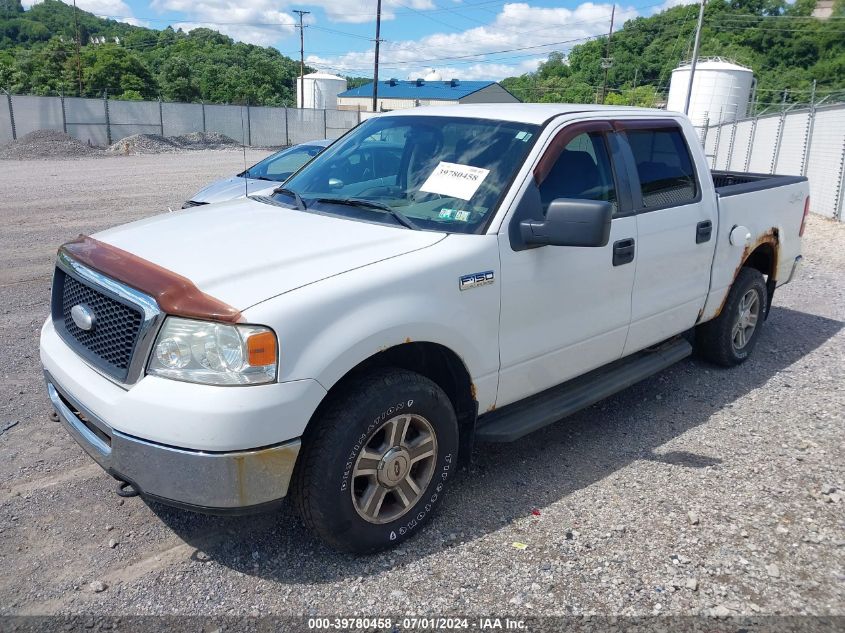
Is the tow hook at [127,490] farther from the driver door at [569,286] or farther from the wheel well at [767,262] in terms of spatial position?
the wheel well at [767,262]

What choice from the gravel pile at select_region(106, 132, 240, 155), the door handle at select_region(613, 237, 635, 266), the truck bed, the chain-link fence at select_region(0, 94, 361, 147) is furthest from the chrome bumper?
the gravel pile at select_region(106, 132, 240, 155)

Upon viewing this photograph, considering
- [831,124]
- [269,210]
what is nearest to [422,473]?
[269,210]

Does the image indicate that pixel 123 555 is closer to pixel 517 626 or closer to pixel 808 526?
pixel 517 626

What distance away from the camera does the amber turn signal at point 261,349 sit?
2.61 m

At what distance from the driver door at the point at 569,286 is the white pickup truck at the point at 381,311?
0.5 inches

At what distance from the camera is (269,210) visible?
154 inches

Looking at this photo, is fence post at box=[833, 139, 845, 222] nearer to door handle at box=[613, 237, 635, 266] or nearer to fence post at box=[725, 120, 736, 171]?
door handle at box=[613, 237, 635, 266]

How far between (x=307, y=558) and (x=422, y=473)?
65cm

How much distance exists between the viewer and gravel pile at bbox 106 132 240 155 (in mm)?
34969

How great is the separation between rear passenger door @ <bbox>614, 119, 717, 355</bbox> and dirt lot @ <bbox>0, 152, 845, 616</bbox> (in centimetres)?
75

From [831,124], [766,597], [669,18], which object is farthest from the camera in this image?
[669,18]

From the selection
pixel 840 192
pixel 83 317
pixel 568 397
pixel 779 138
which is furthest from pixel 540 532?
pixel 779 138

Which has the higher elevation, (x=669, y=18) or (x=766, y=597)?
(x=669, y=18)

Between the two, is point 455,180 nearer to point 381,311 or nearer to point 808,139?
point 381,311
